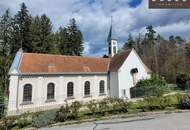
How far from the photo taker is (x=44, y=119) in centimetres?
1318

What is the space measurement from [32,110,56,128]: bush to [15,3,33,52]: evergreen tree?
38096 millimetres

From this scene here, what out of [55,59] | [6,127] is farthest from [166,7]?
[55,59]

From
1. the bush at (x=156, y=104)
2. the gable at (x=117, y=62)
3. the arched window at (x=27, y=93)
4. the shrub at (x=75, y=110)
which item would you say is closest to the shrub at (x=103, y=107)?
the shrub at (x=75, y=110)

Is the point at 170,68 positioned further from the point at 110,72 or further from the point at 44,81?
the point at 44,81

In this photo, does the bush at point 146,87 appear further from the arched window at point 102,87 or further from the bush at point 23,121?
the bush at point 23,121

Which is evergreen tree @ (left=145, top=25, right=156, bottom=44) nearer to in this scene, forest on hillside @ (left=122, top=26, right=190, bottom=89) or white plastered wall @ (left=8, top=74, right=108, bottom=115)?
forest on hillside @ (left=122, top=26, right=190, bottom=89)

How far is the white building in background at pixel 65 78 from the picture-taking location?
76.7 ft

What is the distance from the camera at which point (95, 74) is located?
95.1 ft

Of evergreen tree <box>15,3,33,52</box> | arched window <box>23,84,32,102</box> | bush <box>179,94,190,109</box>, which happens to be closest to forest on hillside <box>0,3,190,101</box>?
evergreen tree <box>15,3,33,52</box>

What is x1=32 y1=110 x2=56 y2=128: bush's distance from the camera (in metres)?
12.9

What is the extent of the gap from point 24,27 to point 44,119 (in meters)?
41.6

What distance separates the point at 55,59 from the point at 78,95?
6.07 metres

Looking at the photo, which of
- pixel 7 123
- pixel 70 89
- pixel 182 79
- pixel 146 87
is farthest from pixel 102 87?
pixel 7 123

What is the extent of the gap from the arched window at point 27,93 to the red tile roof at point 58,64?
1802mm
